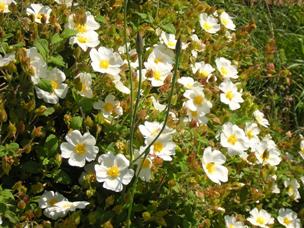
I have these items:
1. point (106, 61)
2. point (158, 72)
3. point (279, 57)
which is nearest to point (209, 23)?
point (158, 72)

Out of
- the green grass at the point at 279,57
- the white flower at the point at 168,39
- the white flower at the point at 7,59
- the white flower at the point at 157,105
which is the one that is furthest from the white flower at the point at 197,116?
the green grass at the point at 279,57

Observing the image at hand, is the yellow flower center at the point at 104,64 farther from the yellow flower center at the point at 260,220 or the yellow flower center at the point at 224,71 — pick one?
the yellow flower center at the point at 260,220

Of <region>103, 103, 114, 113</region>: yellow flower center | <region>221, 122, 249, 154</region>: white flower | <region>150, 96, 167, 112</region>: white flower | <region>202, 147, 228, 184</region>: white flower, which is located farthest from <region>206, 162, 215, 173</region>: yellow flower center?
<region>103, 103, 114, 113</region>: yellow flower center

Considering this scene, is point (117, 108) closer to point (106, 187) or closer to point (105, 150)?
point (105, 150)

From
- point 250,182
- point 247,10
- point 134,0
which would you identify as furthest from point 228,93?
point 247,10

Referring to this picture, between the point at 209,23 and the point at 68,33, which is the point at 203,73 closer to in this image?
the point at 209,23

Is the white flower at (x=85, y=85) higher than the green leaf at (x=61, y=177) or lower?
higher

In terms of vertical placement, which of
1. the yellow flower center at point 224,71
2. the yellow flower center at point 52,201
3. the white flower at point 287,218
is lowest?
the white flower at point 287,218

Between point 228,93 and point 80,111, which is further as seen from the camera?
point 228,93
